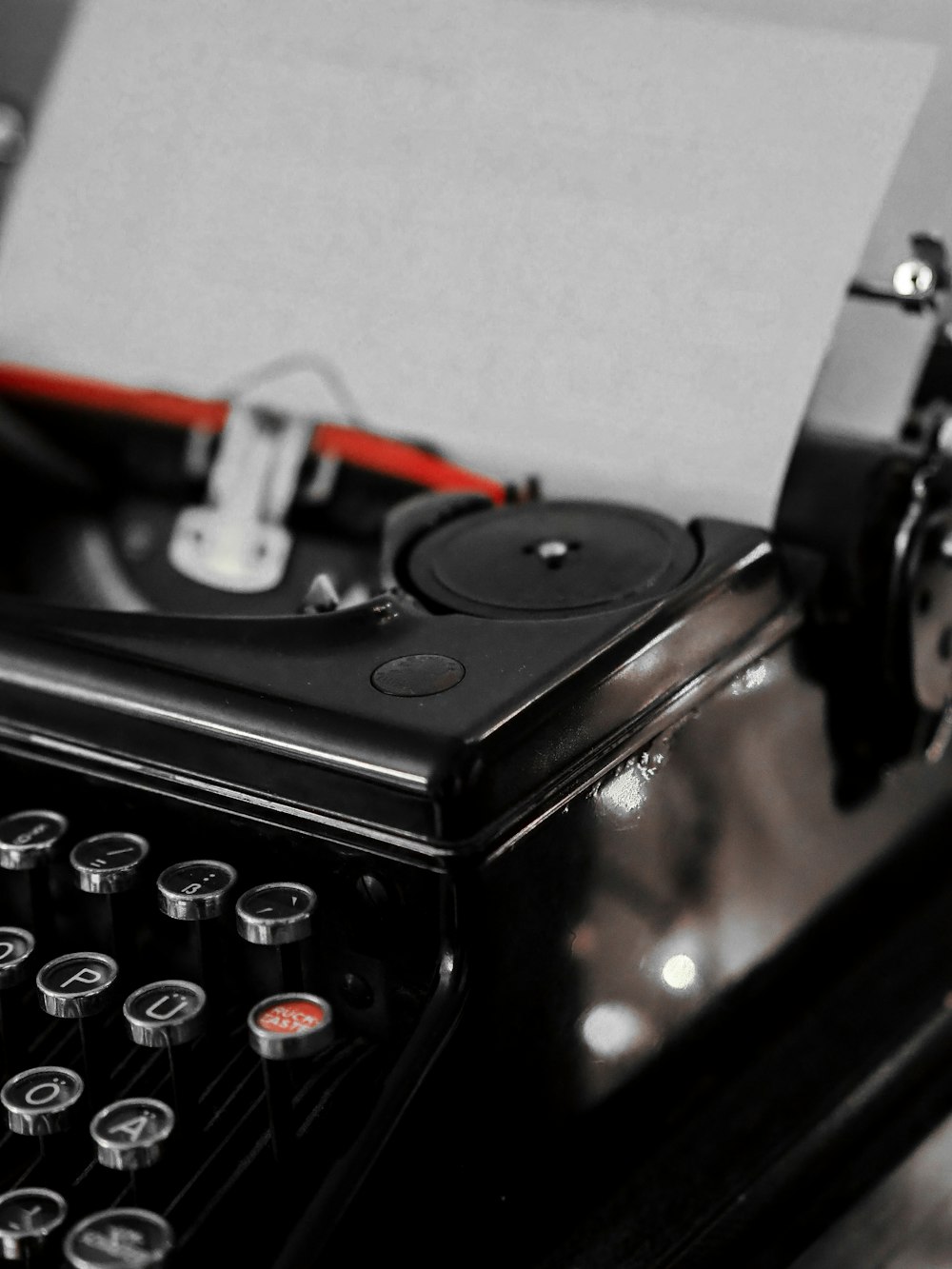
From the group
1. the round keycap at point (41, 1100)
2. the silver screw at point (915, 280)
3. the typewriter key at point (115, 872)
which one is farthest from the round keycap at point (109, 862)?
the silver screw at point (915, 280)

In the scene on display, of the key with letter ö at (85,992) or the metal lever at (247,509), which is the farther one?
the metal lever at (247,509)

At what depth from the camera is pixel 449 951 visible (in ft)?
3.10

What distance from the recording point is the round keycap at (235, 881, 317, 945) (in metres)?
0.95

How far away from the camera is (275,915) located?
96cm

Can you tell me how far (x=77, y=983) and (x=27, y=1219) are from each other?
149 millimetres

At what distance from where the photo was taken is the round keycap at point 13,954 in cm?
102

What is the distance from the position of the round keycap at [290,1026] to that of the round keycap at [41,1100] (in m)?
0.13

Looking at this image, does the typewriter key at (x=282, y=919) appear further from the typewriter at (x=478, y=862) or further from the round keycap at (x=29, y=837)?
the round keycap at (x=29, y=837)

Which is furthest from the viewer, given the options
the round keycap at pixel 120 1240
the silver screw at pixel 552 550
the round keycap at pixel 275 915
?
the silver screw at pixel 552 550

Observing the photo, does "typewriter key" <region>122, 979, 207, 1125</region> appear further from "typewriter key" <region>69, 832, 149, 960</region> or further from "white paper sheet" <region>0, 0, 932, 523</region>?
"white paper sheet" <region>0, 0, 932, 523</region>

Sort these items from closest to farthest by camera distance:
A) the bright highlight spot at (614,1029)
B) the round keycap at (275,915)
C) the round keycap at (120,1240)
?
1. the round keycap at (120,1240)
2. the round keycap at (275,915)
3. the bright highlight spot at (614,1029)

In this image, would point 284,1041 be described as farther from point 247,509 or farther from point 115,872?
point 247,509

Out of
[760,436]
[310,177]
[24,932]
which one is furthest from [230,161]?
[24,932]

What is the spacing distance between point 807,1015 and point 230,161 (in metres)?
0.95
